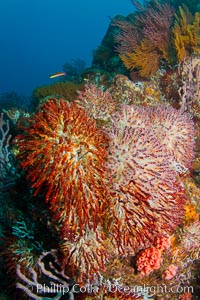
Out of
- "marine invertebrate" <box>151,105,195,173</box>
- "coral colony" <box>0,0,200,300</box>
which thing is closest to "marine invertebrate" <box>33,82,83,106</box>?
"coral colony" <box>0,0,200,300</box>

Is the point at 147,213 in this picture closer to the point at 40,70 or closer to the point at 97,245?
the point at 97,245

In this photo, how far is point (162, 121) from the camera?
381 cm

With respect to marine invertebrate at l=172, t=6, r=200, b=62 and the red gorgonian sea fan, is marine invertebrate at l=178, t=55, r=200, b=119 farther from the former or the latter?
the red gorgonian sea fan

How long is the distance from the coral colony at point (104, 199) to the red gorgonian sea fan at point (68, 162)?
0.01 meters

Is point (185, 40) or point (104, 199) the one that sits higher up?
point (185, 40)

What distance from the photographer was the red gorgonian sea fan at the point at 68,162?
2646 mm

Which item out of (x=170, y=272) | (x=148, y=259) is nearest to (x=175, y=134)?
(x=148, y=259)

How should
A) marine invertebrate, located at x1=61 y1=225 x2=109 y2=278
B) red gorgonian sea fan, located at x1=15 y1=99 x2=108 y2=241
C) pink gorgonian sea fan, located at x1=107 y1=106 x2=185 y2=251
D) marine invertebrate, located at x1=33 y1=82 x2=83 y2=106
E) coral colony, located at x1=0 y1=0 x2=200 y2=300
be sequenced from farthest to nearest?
1. marine invertebrate, located at x1=33 y1=82 x2=83 y2=106
2. marine invertebrate, located at x1=61 y1=225 x2=109 y2=278
3. pink gorgonian sea fan, located at x1=107 y1=106 x2=185 y2=251
4. coral colony, located at x1=0 y1=0 x2=200 y2=300
5. red gorgonian sea fan, located at x1=15 y1=99 x2=108 y2=241

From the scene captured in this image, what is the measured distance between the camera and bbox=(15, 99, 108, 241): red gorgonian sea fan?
8.68ft

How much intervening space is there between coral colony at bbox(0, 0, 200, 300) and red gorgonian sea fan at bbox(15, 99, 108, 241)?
1 centimetres

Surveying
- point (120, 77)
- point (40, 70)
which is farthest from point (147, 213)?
point (40, 70)

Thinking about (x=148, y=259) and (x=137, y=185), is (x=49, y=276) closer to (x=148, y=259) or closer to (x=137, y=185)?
(x=148, y=259)

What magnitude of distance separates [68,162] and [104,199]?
567 mm

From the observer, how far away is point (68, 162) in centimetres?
264
